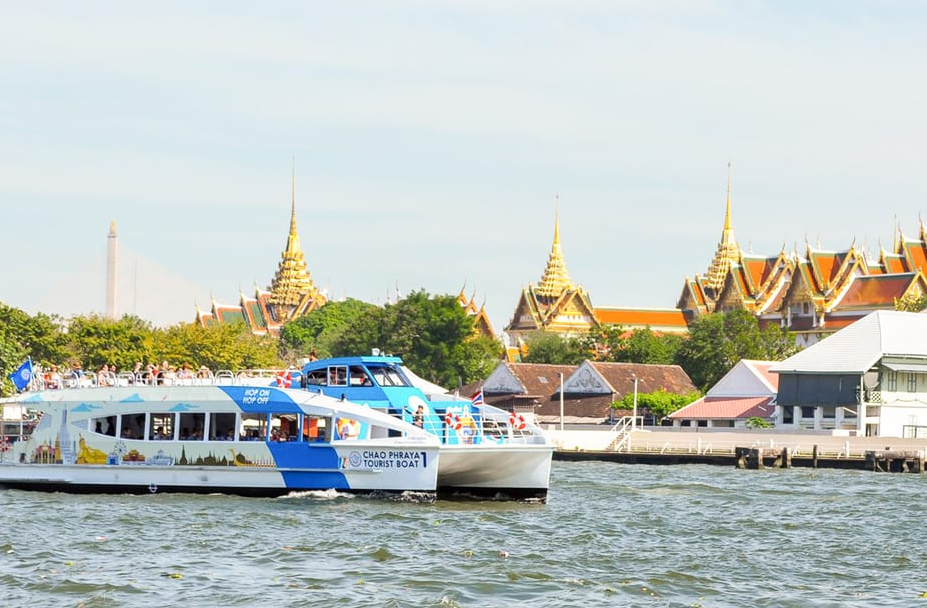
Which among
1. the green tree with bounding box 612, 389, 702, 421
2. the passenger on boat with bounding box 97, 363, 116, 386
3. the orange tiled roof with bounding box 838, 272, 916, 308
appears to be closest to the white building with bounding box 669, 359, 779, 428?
the green tree with bounding box 612, 389, 702, 421

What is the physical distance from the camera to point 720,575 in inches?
960

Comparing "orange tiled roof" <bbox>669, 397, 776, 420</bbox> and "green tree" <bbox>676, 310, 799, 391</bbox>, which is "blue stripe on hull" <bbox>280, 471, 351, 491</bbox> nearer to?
"orange tiled roof" <bbox>669, 397, 776, 420</bbox>

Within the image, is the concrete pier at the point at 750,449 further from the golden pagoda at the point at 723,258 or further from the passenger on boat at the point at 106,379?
the golden pagoda at the point at 723,258

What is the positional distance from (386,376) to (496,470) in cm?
313

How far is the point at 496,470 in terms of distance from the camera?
111 ft

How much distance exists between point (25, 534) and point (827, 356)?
4651 cm

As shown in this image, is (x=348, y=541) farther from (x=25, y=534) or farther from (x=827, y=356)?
(x=827, y=356)

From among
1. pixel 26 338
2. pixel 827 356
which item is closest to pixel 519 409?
pixel 827 356

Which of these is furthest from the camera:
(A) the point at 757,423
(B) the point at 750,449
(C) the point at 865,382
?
(A) the point at 757,423

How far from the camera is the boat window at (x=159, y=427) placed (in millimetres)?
35344

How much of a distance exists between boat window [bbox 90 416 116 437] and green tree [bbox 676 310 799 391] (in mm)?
57706

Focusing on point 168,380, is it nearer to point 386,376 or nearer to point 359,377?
point 359,377

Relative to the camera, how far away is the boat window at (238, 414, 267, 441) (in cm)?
3438

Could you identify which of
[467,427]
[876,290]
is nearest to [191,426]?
[467,427]
